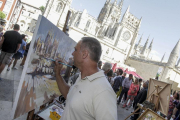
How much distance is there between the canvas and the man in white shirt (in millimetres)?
603

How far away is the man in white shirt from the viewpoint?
3.30ft

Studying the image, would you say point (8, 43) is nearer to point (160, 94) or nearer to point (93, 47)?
point (93, 47)

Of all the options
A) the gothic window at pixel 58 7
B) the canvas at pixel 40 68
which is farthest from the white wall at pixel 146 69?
the canvas at pixel 40 68

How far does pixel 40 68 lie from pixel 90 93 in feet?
3.74

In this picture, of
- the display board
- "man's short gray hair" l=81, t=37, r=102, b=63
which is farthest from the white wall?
"man's short gray hair" l=81, t=37, r=102, b=63

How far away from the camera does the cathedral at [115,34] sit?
2762 cm

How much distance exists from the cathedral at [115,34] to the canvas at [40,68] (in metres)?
19.6

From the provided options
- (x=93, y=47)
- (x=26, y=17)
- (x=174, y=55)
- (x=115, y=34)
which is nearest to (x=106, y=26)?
(x=115, y=34)

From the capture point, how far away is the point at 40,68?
1.94 metres

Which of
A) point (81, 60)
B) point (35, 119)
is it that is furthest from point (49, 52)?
point (35, 119)

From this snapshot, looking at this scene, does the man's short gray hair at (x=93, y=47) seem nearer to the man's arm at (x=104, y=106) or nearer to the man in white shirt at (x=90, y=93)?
the man in white shirt at (x=90, y=93)

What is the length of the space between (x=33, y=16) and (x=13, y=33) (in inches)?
1872

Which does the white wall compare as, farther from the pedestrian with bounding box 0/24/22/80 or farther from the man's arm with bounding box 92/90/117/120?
the man's arm with bounding box 92/90/117/120

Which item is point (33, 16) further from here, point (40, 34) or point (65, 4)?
point (40, 34)
